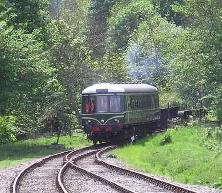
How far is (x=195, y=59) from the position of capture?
3834 cm

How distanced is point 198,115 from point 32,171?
2746 cm

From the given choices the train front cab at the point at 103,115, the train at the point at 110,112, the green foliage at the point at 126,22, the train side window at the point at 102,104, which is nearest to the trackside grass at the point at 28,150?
the train front cab at the point at 103,115

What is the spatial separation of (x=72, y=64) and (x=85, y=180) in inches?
1115

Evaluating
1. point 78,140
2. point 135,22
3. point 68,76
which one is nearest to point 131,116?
point 78,140

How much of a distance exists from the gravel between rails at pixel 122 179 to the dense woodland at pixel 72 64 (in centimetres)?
809

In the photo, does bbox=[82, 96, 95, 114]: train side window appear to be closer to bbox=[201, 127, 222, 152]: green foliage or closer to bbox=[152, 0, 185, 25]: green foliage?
bbox=[201, 127, 222, 152]: green foliage

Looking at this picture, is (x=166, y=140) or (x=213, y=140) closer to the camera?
(x=213, y=140)

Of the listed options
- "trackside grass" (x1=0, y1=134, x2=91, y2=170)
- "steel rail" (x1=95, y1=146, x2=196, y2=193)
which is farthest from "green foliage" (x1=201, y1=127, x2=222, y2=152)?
"trackside grass" (x1=0, y1=134, x2=91, y2=170)

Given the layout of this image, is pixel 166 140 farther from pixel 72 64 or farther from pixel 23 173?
pixel 72 64

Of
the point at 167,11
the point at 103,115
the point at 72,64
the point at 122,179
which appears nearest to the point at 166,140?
the point at 103,115

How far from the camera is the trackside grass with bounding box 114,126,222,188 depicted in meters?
18.7

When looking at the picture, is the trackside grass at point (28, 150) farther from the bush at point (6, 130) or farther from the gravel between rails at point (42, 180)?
the gravel between rails at point (42, 180)

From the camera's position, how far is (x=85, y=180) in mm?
18438

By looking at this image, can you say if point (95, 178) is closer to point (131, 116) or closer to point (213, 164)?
point (213, 164)
